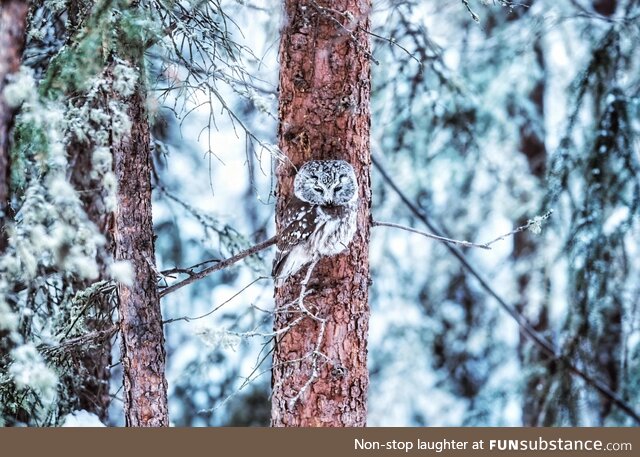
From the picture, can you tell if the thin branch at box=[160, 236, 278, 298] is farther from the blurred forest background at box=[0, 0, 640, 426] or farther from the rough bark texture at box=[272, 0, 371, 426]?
the rough bark texture at box=[272, 0, 371, 426]

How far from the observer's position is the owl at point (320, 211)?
2.46 m

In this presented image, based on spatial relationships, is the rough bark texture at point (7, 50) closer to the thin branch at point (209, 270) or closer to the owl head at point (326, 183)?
the thin branch at point (209, 270)

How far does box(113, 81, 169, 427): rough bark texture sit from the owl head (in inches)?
22.9

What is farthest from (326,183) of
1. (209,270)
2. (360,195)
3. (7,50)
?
(7,50)

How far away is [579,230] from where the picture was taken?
4.31 m

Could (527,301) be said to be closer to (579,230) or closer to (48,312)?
(579,230)

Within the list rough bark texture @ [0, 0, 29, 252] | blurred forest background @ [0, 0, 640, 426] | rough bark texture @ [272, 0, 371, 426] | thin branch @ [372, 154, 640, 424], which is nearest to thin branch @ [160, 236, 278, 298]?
blurred forest background @ [0, 0, 640, 426]

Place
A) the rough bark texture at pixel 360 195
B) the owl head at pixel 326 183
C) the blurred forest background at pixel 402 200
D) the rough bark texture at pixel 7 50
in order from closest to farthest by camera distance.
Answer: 1. the rough bark texture at pixel 7 50
2. the blurred forest background at pixel 402 200
3. the owl head at pixel 326 183
4. the rough bark texture at pixel 360 195

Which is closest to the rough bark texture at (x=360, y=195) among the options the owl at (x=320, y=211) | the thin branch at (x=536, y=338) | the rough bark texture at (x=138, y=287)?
the owl at (x=320, y=211)

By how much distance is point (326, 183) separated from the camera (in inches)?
96.0

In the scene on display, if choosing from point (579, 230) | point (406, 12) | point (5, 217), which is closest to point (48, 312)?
point (5, 217)

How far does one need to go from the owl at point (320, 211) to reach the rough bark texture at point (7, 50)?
100 cm

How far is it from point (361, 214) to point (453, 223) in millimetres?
4659

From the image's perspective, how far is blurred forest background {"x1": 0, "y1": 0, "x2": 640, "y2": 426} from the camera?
2.19m
